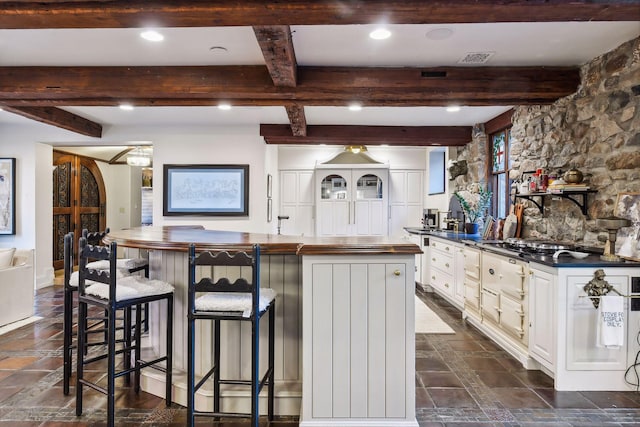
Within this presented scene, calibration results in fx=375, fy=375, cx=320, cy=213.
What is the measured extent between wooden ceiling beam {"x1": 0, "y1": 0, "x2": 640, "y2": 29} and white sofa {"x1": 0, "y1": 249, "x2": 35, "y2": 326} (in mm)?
2973

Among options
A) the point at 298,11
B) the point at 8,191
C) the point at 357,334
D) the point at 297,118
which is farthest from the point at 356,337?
the point at 8,191

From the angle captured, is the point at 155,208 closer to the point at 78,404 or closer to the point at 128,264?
the point at 128,264

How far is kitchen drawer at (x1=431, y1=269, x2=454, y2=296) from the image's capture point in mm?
4656

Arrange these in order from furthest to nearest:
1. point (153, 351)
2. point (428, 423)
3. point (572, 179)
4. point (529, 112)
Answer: point (529, 112) → point (572, 179) → point (153, 351) → point (428, 423)

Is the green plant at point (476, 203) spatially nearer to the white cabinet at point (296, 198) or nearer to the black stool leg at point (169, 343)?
the white cabinet at point (296, 198)

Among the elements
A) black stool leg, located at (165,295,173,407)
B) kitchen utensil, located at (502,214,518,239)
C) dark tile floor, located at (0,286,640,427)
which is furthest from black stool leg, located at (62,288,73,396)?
kitchen utensil, located at (502,214,518,239)

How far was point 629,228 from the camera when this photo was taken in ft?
8.80

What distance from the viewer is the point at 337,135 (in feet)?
18.2

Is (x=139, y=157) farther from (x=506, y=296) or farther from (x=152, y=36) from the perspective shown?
(x=506, y=296)

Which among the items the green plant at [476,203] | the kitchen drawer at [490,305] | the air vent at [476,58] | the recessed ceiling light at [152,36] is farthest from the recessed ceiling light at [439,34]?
the green plant at [476,203]

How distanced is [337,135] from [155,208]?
114 inches

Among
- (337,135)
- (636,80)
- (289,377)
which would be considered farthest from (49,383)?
(636,80)

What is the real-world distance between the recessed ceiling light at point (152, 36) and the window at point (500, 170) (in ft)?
13.5

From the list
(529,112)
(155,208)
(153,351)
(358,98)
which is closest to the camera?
(153,351)
